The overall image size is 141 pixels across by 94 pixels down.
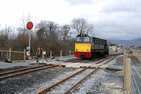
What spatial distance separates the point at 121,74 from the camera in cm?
875

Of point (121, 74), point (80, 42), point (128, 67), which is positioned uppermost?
point (80, 42)

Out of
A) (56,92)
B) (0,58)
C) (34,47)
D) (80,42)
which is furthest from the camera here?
(34,47)

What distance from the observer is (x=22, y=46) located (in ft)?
61.4

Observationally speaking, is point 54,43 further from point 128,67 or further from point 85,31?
point 85,31

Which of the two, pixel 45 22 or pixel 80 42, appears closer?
pixel 80 42

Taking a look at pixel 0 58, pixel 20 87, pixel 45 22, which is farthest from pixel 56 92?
pixel 45 22

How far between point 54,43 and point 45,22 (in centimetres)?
2497

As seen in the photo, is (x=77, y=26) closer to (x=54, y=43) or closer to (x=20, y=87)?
(x=54, y=43)

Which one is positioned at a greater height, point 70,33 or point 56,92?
point 70,33

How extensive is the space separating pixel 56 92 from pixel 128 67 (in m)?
2.91

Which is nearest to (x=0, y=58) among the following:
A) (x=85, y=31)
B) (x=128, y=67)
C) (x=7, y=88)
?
(x=7, y=88)

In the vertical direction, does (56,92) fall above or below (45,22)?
below

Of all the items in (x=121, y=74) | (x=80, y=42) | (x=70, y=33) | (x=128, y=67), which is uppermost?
(x=70, y=33)

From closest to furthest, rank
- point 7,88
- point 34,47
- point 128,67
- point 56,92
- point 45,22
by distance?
1. point 128,67
2. point 56,92
3. point 7,88
4. point 34,47
5. point 45,22
